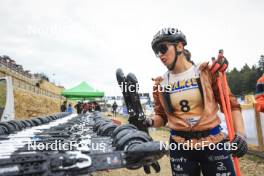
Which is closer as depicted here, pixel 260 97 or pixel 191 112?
pixel 191 112

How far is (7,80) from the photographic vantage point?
748cm

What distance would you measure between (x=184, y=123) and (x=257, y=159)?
19.2ft

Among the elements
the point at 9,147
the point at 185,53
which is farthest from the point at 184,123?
the point at 9,147

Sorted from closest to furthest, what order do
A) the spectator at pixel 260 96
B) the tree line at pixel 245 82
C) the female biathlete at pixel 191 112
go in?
the female biathlete at pixel 191 112 < the spectator at pixel 260 96 < the tree line at pixel 245 82

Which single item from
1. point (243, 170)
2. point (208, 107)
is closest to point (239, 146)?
point (208, 107)

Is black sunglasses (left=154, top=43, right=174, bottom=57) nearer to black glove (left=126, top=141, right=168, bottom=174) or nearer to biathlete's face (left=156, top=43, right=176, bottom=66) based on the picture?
biathlete's face (left=156, top=43, right=176, bottom=66)

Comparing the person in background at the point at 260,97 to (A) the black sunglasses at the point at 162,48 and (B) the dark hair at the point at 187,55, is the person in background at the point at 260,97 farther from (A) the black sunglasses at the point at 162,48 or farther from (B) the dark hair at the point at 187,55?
(A) the black sunglasses at the point at 162,48

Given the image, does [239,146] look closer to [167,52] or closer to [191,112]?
[191,112]

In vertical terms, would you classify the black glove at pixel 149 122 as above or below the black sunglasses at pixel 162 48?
below

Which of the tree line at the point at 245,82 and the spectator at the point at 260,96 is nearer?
the spectator at the point at 260,96

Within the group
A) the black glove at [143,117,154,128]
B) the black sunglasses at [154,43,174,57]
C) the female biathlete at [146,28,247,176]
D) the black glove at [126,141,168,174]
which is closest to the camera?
the black glove at [126,141,168,174]

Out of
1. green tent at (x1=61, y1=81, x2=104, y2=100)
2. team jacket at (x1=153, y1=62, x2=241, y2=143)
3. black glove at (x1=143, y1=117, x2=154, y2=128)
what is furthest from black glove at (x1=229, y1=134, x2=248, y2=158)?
green tent at (x1=61, y1=81, x2=104, y2=100)

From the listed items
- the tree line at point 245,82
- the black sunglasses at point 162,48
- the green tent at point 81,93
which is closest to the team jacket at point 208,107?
the black sunglasses at point 162,48

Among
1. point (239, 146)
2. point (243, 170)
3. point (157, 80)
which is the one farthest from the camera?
point (243, 170)
